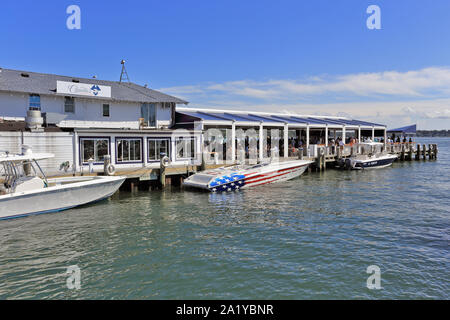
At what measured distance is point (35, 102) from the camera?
22578mm

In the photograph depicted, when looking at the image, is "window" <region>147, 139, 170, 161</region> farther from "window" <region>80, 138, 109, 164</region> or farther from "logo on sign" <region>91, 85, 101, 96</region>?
"logo on sign" <region>91, 85, 101, 96</region>

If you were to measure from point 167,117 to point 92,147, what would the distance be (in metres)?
8.29

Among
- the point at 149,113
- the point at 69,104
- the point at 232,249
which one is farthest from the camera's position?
the point at 149,113

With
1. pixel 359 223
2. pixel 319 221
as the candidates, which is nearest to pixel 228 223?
pixel 319 221

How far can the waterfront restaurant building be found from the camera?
1998cm

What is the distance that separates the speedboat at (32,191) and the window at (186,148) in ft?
28.6

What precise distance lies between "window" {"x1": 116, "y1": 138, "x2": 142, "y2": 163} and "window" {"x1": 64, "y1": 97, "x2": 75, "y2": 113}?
4.91m

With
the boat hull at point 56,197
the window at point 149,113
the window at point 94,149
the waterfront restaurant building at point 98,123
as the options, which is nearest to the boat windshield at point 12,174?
the boat hull at point 56,197

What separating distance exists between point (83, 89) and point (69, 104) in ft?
4.65

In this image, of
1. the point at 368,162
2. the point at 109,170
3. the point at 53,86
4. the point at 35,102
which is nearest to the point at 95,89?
the point at 53,86

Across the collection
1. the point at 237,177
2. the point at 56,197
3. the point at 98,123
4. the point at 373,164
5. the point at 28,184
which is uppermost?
the point at 98,123

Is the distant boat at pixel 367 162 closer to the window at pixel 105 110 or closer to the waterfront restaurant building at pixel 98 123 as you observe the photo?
the waterfront restaurant building at pixel 98 123

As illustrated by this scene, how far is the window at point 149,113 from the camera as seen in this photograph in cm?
2725

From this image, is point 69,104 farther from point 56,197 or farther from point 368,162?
point 368,162
